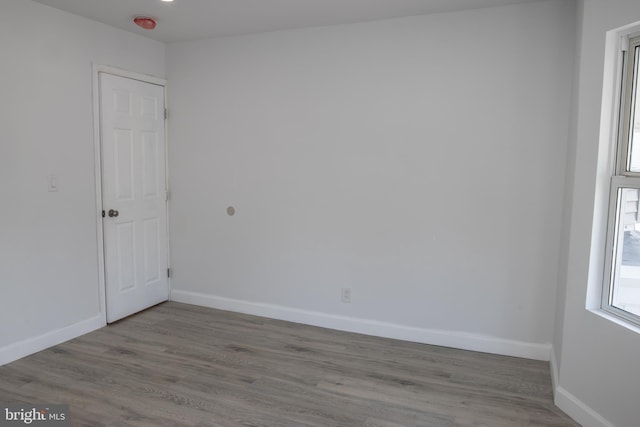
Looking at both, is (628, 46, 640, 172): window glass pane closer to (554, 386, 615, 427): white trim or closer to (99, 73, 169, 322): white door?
(554, 386, 615, 427): white trim

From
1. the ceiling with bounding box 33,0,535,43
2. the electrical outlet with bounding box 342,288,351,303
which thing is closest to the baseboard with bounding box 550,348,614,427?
the electrical outlet with bounding box 342,288,351,303

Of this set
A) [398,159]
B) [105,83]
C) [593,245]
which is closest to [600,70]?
[593,245]

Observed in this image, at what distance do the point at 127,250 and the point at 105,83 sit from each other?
145cm

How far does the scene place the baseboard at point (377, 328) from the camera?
133 inches

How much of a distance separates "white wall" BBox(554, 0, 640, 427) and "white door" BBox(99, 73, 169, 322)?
3.46 metres

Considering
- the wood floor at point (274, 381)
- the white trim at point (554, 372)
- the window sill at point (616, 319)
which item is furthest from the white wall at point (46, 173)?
the window sill at point (616, 319)

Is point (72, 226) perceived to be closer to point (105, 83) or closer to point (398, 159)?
point (105, 83)

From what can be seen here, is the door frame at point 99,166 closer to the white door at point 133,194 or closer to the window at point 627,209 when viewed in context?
the white door at point 133,194

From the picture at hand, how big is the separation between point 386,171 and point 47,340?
2.89 meters

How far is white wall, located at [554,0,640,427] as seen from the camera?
228 cm

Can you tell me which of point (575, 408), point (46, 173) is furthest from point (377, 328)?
point (46, 173)

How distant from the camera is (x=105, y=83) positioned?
379 centimetres

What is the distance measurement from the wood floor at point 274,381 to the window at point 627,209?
30.1 inches

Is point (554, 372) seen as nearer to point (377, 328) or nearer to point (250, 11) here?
point (377, 328)
